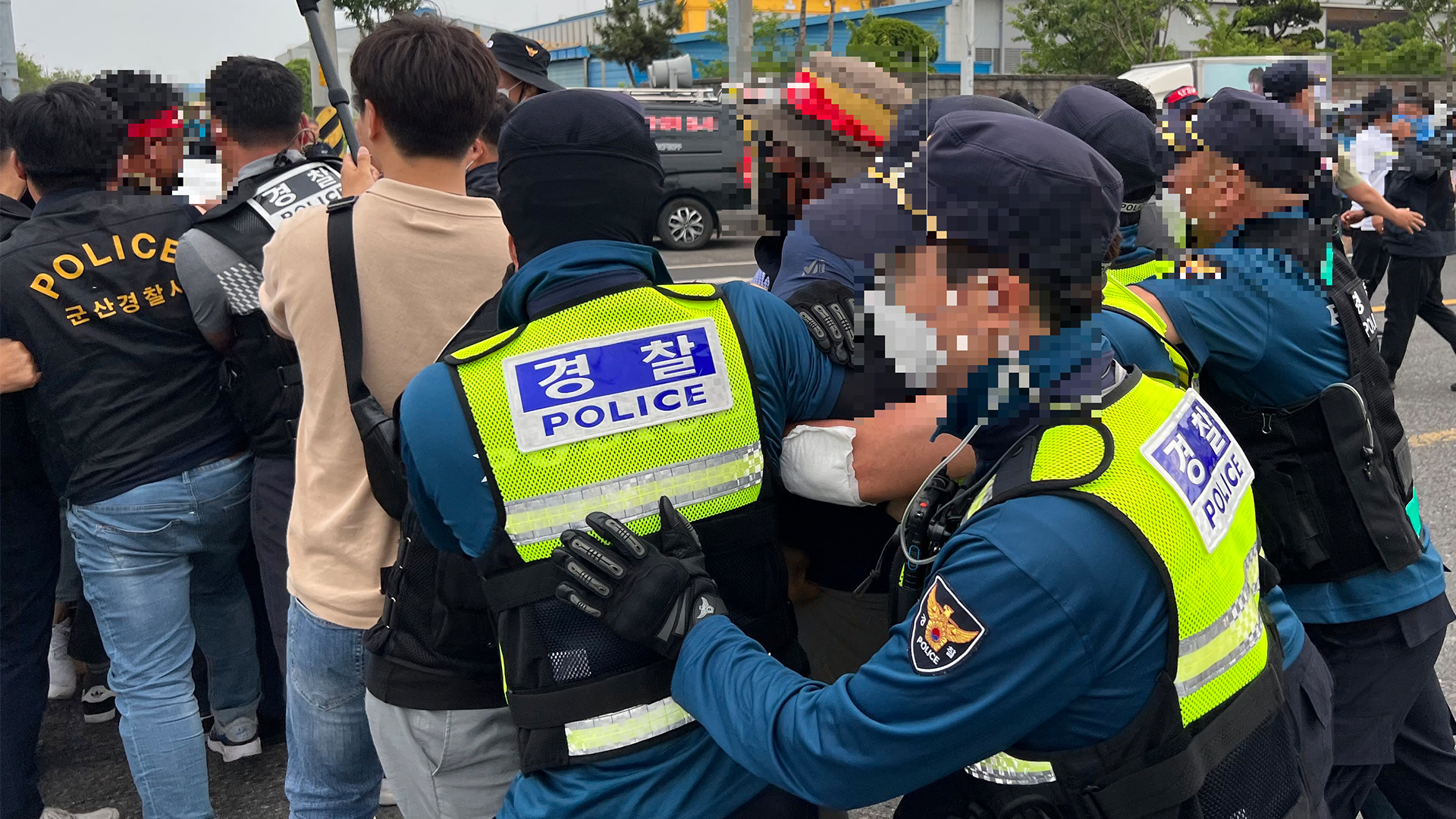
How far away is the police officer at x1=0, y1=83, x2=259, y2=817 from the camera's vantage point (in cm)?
272

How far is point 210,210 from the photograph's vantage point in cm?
265

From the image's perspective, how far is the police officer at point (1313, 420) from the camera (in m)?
2.19

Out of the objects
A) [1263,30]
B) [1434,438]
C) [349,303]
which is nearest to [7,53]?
[349,303]

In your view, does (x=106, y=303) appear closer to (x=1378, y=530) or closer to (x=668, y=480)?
(x=668, y=480)

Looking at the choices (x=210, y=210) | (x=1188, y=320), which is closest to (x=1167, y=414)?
(x=1188, y=320)

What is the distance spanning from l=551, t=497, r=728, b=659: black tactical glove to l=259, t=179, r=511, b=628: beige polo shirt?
88cm

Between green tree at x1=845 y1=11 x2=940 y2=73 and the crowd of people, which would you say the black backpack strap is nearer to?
the crowd of people

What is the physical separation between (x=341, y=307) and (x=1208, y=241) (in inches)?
69.3

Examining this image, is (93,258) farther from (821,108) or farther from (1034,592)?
(1034,592)

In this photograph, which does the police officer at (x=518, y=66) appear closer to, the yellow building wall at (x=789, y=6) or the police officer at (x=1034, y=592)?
the police officer at (x=1034, y=592)

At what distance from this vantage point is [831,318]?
1.85m

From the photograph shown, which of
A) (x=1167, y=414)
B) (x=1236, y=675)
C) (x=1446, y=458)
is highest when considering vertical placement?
(x=1167, y=414)

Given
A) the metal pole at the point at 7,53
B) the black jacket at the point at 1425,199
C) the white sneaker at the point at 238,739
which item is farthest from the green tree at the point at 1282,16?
the white sneaker at the point at 238,739

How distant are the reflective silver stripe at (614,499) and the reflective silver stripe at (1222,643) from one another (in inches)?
26.4
